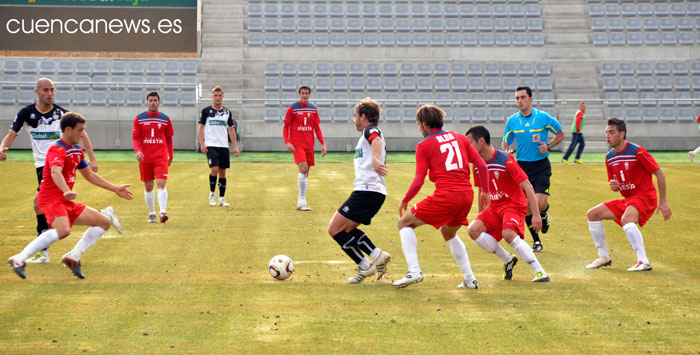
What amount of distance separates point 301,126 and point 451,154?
295 inches

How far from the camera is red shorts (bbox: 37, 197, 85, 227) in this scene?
7367mm

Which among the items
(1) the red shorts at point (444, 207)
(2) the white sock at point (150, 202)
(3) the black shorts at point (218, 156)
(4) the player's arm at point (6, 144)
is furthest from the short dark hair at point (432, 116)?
(3) the black shorts at point (218, 156)

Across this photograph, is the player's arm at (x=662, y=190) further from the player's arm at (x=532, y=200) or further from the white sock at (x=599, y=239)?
the player's arm at (x=532, y=200)

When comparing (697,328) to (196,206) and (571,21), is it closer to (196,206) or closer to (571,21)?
(196,206)

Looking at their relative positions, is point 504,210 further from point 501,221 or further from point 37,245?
point 37,245

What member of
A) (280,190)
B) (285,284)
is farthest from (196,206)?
(285,284)

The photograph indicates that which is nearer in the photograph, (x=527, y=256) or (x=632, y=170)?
(x=527, y=256)

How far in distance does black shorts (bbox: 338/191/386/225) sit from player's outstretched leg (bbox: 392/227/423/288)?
421 mm

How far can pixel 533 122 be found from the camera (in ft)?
32.4

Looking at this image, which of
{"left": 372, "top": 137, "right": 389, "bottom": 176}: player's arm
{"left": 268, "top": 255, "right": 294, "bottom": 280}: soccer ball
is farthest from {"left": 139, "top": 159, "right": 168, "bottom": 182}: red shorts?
{"left": 372, "top": 137, "right": 389, "bottom": 176}: player's arm

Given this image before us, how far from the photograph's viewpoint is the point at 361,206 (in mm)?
7254

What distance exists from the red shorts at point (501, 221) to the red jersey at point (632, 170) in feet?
4.85

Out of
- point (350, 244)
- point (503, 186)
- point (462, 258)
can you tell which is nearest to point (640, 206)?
point (503, 186)

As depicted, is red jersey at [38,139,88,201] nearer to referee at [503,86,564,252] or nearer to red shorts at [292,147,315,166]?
referee at [503,86,564,252]
